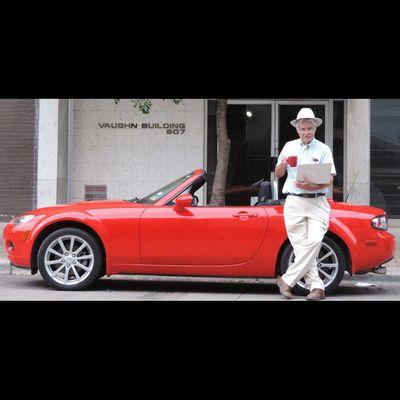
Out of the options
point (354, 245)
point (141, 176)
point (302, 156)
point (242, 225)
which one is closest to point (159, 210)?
point (242, 225)

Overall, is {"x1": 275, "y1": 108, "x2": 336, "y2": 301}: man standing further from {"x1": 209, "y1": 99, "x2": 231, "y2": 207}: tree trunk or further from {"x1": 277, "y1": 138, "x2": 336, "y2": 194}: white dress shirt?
{"x1": 209, "y1": 99, "x2": 231, "y2": 207}: tree trunk

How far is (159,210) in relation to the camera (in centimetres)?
739

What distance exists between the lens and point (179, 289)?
26.4 ft

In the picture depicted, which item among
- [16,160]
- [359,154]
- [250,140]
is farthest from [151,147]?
[359,154]

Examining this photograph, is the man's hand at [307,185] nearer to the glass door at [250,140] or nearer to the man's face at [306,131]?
the man's face at [306,131]

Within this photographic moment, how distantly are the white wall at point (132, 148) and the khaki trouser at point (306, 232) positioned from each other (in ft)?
25.0

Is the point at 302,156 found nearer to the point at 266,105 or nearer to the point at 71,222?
the point at 71,222

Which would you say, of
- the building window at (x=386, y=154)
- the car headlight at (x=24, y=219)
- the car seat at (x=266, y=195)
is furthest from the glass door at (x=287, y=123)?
the car headlight at (x=24, y=219)

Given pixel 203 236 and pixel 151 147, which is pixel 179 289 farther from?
pixel 151 147

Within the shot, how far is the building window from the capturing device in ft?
45.0

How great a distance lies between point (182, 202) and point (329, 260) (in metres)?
1.67

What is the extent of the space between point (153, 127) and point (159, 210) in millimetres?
7219

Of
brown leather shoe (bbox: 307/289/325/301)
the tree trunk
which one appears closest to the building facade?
the tree trunk

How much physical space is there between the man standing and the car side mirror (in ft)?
3.30
